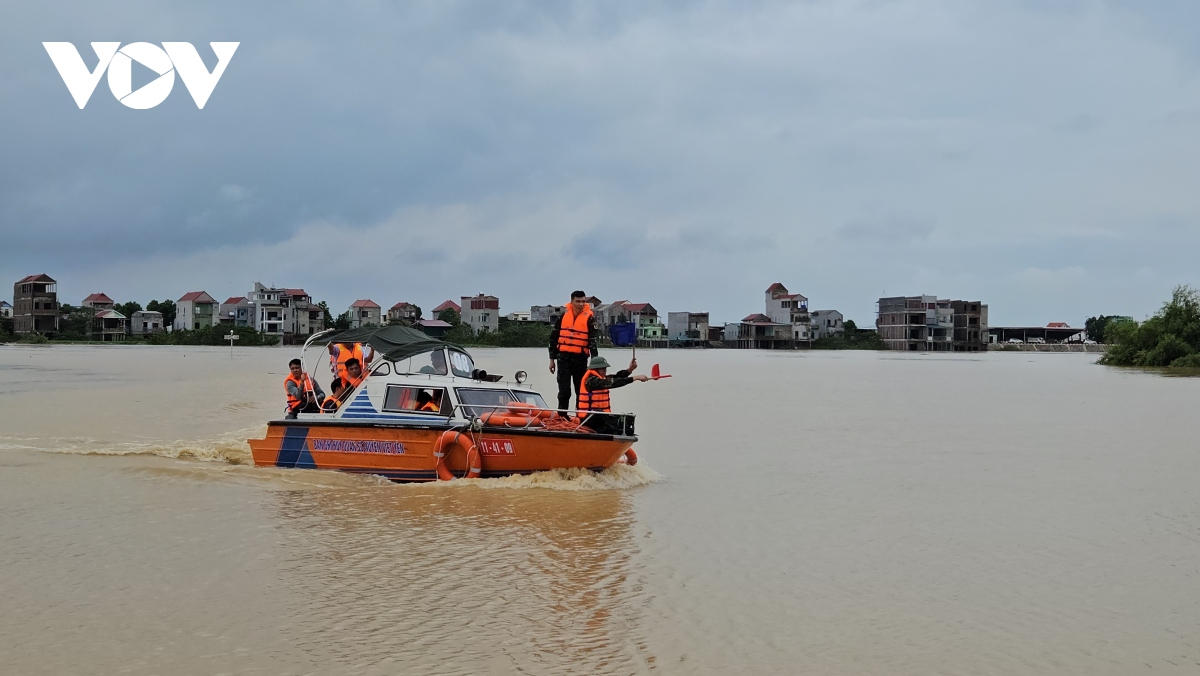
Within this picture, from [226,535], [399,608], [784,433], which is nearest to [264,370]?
[784,433]

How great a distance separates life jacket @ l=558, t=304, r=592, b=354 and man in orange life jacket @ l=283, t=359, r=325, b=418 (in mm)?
3840

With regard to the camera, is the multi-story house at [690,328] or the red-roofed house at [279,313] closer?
the red-roofed house at [279,313]

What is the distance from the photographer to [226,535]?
35.3ft

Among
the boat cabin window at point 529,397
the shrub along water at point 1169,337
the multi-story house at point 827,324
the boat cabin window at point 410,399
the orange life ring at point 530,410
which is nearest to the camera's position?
the orange life ring at point 530,410

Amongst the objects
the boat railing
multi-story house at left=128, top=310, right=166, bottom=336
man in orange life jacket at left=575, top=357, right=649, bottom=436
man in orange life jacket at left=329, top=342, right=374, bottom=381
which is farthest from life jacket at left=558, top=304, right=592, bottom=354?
multi-story house at left=128, top=310, right=166, bottom=336

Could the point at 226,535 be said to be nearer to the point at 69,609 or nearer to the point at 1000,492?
the point at 69,609

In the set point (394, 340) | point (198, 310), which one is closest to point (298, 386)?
point (394, 340)

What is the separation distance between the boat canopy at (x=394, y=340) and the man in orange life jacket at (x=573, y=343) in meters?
1.59

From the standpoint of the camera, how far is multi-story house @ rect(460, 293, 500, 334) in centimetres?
12800

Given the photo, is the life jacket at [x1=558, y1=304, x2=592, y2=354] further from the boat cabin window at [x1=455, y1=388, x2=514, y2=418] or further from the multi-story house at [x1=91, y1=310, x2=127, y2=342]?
the multi-story house at [x1=91, y1=310, x2=127, y2=342]

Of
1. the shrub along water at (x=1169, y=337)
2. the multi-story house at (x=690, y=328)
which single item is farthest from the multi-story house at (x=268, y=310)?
the shrub along water at (x=1169, y=337)

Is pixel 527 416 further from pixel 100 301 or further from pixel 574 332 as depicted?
pixel 100 301

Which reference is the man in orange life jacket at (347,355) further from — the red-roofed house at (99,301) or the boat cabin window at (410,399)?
the red-roofed house at (99,301)

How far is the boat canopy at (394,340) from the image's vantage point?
1462cm
